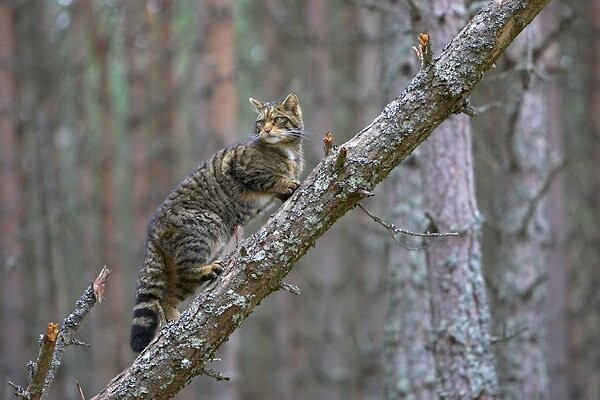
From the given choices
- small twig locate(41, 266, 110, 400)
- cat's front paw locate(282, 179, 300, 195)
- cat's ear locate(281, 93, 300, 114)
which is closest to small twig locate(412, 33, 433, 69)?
cat's front paw locate(282, 179, 300, 195)

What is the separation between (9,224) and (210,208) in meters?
5.72

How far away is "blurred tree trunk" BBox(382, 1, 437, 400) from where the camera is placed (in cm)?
744

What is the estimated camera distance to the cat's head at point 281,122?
18.5 feet

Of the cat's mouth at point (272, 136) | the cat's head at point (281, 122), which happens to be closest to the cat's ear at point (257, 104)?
the cat's head at point (281, 122)

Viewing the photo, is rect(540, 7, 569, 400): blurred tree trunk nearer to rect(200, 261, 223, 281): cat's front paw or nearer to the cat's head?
the cat's head

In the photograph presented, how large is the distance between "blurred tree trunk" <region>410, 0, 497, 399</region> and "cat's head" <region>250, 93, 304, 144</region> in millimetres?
961

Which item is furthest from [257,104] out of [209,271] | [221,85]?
[221,85]

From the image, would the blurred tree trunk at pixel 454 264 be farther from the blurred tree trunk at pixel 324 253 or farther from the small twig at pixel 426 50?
the blurred tree trunk at pixel 324 253

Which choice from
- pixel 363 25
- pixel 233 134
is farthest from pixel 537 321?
pixel 363 25

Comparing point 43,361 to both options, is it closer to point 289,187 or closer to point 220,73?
point 289,187

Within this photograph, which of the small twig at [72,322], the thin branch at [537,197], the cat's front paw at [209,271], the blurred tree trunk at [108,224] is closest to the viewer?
the small twig at [72,322]

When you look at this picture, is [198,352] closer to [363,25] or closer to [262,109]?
[262,109]

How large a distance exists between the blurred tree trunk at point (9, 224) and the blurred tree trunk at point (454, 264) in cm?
607

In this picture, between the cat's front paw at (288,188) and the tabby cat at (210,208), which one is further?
the cat's front paw at (288,188)
